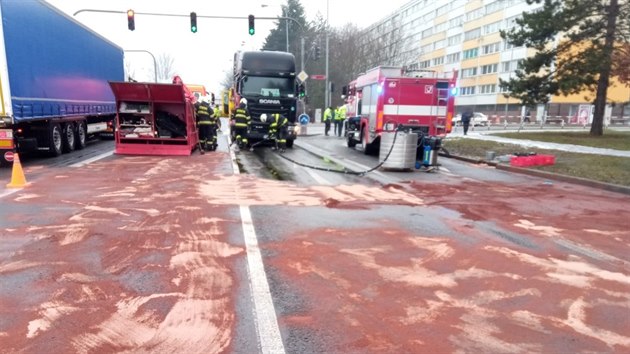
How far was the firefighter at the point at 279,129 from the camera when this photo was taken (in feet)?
57.1

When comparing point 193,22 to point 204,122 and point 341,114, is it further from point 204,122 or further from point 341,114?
point 204,122

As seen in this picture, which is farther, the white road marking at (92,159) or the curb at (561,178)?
the white road marking at (92,159)

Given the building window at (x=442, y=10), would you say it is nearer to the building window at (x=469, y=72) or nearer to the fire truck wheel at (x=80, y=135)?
the building window at (x=469, y=72)

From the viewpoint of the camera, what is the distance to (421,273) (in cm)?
486

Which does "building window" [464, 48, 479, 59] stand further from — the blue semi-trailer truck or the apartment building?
the blue semi-trailer truck

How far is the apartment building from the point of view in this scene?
6331cm

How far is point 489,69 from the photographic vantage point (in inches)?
2896

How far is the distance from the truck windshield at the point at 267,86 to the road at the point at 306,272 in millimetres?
9656

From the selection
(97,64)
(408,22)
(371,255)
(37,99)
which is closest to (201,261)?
(371,255)

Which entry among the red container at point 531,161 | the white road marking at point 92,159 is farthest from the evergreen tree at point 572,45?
the white road marking at point 92,159

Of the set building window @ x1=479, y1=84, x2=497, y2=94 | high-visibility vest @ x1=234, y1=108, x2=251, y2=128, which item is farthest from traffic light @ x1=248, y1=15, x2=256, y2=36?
building window @ x1=479, y1=84, x2=497, y2=94

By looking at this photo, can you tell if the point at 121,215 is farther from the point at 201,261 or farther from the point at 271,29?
the point at 271,29

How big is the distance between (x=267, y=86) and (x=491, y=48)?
63621mm

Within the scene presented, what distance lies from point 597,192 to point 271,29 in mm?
68220
